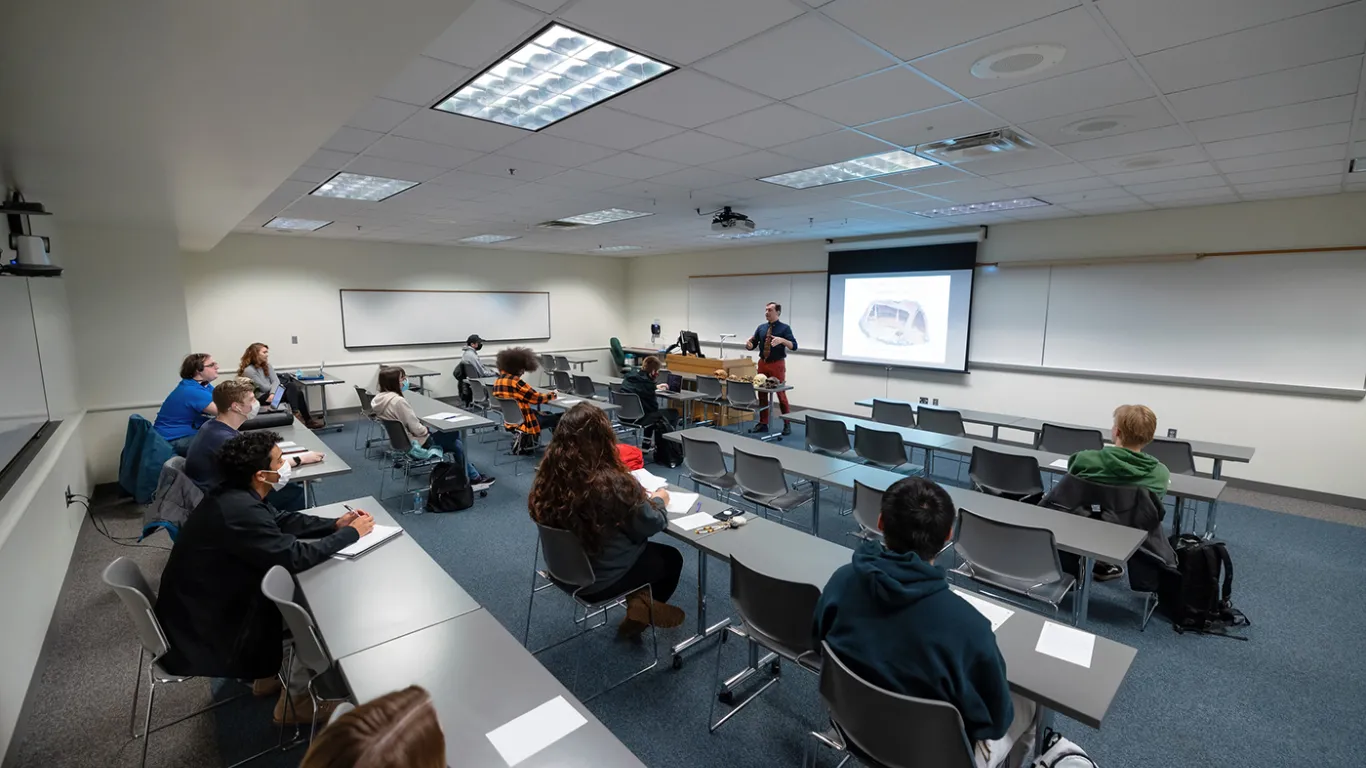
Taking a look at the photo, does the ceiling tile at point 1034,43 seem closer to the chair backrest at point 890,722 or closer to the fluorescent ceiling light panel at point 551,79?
the fluorescent ceiling light panel at point 551,79

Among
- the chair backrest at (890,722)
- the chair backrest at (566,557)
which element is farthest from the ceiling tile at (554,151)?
the chair backrest at (890,722)

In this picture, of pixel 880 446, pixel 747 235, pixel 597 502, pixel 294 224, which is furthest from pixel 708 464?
pixel 294 224

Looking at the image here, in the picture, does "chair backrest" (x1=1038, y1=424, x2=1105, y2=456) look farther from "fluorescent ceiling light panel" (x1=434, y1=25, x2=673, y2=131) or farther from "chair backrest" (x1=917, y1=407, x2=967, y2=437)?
"fluorescent ceiling light panel" (x1=434, y1=25, x2=673, y2=131)

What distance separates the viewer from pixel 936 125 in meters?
3.30

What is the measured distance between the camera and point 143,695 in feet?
8.50

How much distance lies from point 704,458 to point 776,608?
2.28m

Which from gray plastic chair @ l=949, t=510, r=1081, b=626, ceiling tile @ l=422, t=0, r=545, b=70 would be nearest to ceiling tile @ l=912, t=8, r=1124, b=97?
ceiling tile @ l=422, t=0, r=545, b=70

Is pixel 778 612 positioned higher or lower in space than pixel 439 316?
lower

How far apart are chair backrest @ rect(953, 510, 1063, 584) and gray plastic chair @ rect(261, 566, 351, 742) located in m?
2.73

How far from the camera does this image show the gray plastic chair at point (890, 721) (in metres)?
1.39

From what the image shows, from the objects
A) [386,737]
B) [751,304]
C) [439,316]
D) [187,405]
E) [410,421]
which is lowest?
[410,421]

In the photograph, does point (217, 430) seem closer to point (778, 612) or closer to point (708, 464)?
point (708, 464)

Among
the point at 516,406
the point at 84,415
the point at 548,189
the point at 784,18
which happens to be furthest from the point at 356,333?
the point at 784,18

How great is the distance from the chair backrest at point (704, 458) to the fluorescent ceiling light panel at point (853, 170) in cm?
227
